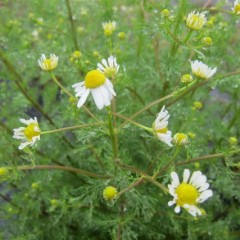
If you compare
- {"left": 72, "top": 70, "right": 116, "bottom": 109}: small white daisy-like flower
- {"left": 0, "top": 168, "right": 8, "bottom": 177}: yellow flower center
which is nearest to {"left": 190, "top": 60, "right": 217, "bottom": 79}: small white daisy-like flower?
{"left": 72, "top": 70, "right": 116, "bottom": 109}: small white daisy-like flower

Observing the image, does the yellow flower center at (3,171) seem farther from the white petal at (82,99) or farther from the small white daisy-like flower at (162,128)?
the small white daisy-like flower at (162,128)

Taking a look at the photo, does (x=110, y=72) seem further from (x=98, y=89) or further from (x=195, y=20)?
(x=195, y=20)

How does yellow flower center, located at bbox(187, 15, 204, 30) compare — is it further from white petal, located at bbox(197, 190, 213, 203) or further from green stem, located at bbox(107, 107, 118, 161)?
white petal, located at bbox(197, 190, 213, 203)

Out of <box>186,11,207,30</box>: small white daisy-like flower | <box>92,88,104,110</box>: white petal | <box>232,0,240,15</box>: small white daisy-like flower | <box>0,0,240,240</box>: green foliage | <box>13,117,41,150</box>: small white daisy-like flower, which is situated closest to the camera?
<box>92,88,104,110</box>: white petal

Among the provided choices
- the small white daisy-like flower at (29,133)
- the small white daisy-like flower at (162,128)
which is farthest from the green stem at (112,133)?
the small white daisy-like flower at (29,133)

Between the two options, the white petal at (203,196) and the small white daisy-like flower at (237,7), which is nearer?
the white petal at (203,196)

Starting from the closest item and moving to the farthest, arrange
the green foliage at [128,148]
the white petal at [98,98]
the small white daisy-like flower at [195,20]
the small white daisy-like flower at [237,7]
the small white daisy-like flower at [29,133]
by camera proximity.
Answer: the white petal at [98,98], the small white daisy-like flower at [29,133], the small white daisy-like flower at [195,20], the small white daisy-like flower at [237,7], the green foliage at [128,148]

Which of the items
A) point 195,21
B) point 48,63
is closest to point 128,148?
point 48,63

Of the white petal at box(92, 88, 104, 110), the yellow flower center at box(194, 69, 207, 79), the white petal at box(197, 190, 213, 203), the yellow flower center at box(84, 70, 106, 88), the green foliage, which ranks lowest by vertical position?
the green foliage
